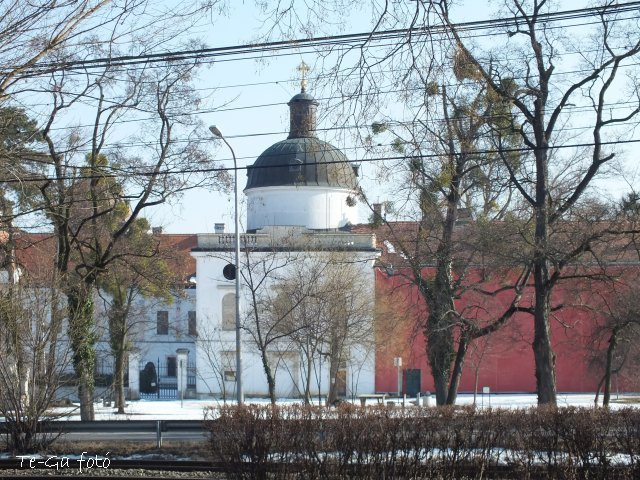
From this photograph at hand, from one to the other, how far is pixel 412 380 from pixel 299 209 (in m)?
16.5

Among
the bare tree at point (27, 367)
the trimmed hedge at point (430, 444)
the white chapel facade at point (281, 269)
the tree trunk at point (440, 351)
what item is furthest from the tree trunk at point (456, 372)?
the trimmed hedge at point (430, 444)

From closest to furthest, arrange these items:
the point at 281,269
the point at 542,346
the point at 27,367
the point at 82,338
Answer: the point at 27,367 < the point at 82,338 < the point at 542,346 < the point at 281,269

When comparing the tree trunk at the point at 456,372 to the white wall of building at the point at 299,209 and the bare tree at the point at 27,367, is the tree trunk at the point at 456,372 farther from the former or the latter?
the white wall of building at the point at 299,209

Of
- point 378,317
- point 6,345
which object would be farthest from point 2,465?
point 378,317

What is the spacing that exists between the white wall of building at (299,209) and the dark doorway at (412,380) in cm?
1427

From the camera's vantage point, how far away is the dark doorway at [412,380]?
55281 mm

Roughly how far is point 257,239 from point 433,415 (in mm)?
44315

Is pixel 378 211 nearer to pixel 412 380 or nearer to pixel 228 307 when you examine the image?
pixel 412 380

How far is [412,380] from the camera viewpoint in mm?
55500

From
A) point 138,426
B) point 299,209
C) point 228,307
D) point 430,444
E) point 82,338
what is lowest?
point 138,426

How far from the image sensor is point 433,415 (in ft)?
45.6

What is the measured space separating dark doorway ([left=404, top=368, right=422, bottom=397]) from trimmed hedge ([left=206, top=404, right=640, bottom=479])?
4178 centimetres

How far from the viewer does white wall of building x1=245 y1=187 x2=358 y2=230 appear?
218ft

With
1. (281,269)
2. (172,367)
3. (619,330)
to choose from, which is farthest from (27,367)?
(172,367)
